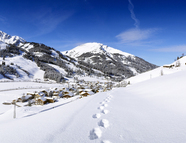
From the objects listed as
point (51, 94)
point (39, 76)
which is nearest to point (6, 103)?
point (51, 94)

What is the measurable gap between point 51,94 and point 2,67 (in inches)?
3029

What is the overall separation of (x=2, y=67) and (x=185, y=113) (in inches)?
5030

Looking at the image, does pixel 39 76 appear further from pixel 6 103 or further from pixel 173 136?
pixel 173 136

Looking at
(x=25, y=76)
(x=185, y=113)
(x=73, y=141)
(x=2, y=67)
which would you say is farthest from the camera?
(x=25, y=76)

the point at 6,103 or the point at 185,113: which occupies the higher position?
the point at 185,113

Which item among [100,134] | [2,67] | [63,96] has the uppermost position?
[2,67]

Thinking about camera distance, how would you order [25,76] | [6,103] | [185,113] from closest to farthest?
1. [185,113]
2. [6,103]
3. [25,76]

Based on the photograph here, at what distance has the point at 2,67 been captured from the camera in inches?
3784

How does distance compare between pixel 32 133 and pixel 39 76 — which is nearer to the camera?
pixel 32 133

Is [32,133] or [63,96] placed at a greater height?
[32,133]

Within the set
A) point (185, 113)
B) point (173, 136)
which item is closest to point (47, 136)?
point (173, 136)

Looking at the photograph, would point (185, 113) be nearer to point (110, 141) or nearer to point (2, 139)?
point (110, 141)

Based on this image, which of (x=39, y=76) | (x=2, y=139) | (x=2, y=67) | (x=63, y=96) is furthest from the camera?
(x=39, y=76)

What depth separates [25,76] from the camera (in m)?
106
